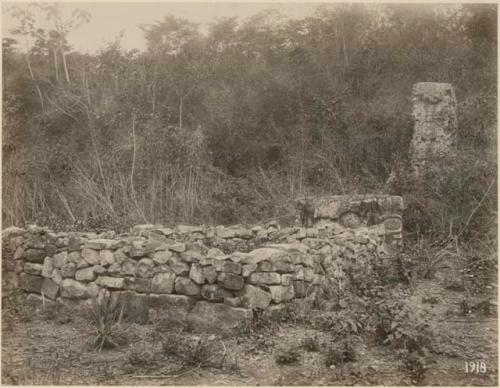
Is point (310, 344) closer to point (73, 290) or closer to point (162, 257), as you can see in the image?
point (162, 257)

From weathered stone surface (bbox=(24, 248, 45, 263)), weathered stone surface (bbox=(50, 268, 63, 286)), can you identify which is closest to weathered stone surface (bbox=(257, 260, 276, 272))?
weathered stone surface (bbox=(50, 268, 63, 286))

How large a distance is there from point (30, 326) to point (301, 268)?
316 cm

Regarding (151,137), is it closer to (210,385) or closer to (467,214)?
(467,214)

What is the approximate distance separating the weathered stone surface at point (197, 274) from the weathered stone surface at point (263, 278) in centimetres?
52

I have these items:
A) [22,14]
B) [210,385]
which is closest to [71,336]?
[210,385]

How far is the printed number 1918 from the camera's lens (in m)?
4.56

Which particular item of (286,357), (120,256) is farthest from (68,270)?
(286,357)

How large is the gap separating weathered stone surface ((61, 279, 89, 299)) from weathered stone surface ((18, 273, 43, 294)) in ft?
1.61

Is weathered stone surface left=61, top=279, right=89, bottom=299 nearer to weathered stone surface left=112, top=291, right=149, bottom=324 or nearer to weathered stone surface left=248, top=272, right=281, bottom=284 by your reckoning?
weathered stone surface left=112, top=291, right=149, bottom=324

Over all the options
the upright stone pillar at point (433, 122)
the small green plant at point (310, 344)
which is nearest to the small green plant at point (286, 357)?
the small green plant at point (310, 344)

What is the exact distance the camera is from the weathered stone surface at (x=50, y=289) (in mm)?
6559

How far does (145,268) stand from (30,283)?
1.92 metres

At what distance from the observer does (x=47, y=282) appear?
6664mm

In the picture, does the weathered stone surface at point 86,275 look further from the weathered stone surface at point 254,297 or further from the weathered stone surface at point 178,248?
the weathered stone surface at point 254,297
